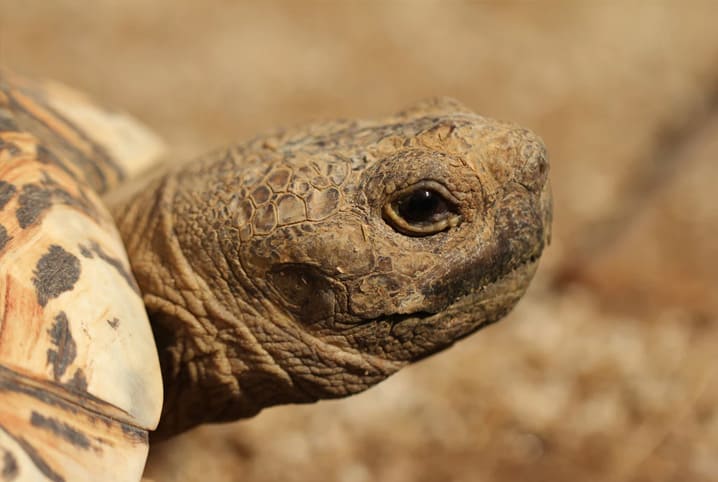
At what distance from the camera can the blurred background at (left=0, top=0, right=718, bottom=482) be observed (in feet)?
10.1

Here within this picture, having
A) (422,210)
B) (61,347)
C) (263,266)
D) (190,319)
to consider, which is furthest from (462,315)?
(61,347)

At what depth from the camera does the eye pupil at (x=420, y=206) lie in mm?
1703

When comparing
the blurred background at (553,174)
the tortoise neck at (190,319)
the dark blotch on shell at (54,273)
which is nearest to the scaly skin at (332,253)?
the tortoise neck at (190,319)

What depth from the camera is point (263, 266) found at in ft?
5.75

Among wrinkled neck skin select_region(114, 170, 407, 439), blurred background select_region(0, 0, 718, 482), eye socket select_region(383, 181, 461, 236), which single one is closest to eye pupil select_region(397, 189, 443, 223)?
eye socket select_region(383, 181, 461, 236)

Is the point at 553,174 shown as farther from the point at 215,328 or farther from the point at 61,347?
the point at 61,347

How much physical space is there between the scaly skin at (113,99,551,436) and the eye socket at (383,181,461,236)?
0.4 inches

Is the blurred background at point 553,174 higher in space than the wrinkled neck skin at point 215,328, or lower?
higher

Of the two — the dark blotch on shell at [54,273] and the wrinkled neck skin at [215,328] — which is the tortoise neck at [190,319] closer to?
the wrinkled neck skin at [215,328]

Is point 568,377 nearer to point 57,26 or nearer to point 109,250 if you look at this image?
point 109,250

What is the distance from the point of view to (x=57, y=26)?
17.8 ft

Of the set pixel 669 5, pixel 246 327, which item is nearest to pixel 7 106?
pixel 246 327

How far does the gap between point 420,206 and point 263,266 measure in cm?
34

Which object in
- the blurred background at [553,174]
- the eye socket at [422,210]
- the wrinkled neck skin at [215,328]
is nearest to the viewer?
the eye socket at [422,210]
